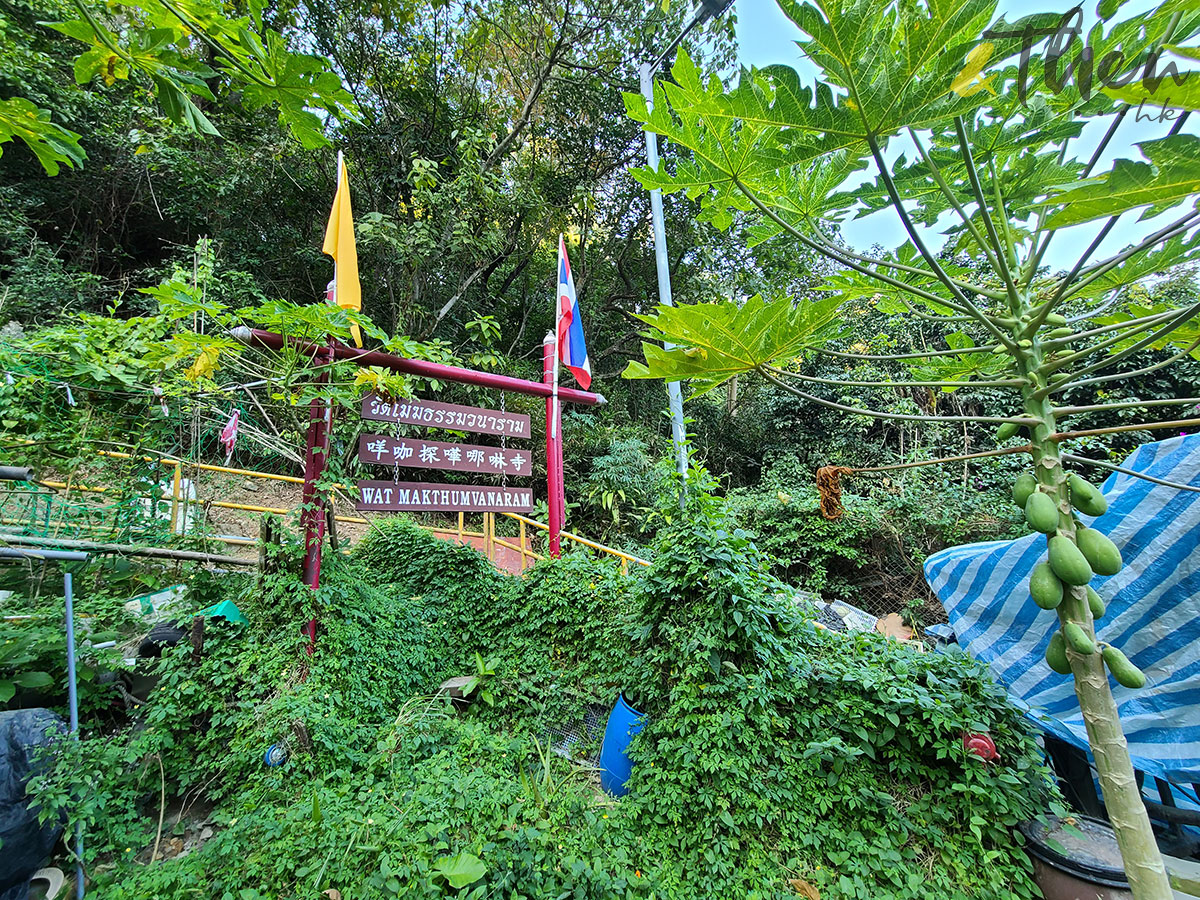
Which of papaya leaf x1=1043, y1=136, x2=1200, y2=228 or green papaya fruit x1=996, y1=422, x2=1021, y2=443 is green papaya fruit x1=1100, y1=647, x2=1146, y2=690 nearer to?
green papaya fruit x1=996, y1=422, x2=1021, y2=443

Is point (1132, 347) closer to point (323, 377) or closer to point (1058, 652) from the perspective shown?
point (1058, 652)

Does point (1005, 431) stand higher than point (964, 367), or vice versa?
point (964, 367)

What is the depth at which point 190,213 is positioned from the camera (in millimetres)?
9547

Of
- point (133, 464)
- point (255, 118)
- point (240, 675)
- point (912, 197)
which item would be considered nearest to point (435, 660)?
point (240, 675)

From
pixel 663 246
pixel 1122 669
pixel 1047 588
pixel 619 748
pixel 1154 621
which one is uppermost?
pixel 663 246

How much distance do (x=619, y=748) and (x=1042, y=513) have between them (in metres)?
3.01

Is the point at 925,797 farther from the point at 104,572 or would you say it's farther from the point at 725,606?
the point at 104,572

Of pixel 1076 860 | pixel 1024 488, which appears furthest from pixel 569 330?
pixel 1076 860

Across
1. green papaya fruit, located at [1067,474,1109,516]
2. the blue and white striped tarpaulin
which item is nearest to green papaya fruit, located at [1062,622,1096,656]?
green papaya fruit, located at [1067,474,1109,516]

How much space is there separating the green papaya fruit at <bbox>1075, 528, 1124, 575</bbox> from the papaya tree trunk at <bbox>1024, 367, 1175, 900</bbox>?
3 cm

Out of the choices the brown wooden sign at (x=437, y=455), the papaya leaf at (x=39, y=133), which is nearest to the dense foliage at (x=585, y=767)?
the brown wooden sign at (x=437, y=455)

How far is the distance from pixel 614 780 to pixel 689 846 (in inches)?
28.9

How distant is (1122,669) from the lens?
3.39 feet

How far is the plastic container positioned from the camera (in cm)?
195
